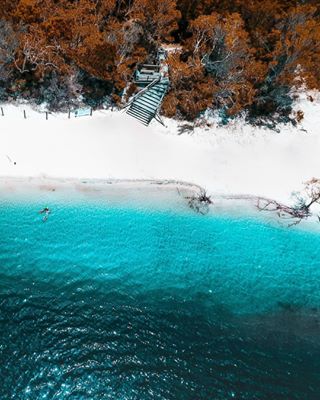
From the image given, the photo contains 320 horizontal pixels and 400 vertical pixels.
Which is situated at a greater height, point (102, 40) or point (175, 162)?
point (102, 40)

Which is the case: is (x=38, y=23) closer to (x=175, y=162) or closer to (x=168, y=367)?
(x=175, y=162)

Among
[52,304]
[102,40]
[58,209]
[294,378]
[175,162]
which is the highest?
[102,40]

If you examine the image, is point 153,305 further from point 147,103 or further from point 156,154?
point 147,103

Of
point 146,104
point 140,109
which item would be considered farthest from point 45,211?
point 146,104

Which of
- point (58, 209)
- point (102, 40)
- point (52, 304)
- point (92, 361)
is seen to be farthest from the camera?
→ point (102, 40)

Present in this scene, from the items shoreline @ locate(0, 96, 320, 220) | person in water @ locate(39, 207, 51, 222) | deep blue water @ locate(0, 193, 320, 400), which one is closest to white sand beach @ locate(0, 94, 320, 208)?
shoreline @ locate(0, 96, 320, 220)

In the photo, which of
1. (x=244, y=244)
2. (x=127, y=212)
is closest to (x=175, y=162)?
(x=127, y=212)

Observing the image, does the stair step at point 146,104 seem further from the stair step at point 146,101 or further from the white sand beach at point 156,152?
the white sand beach at point 156,152
